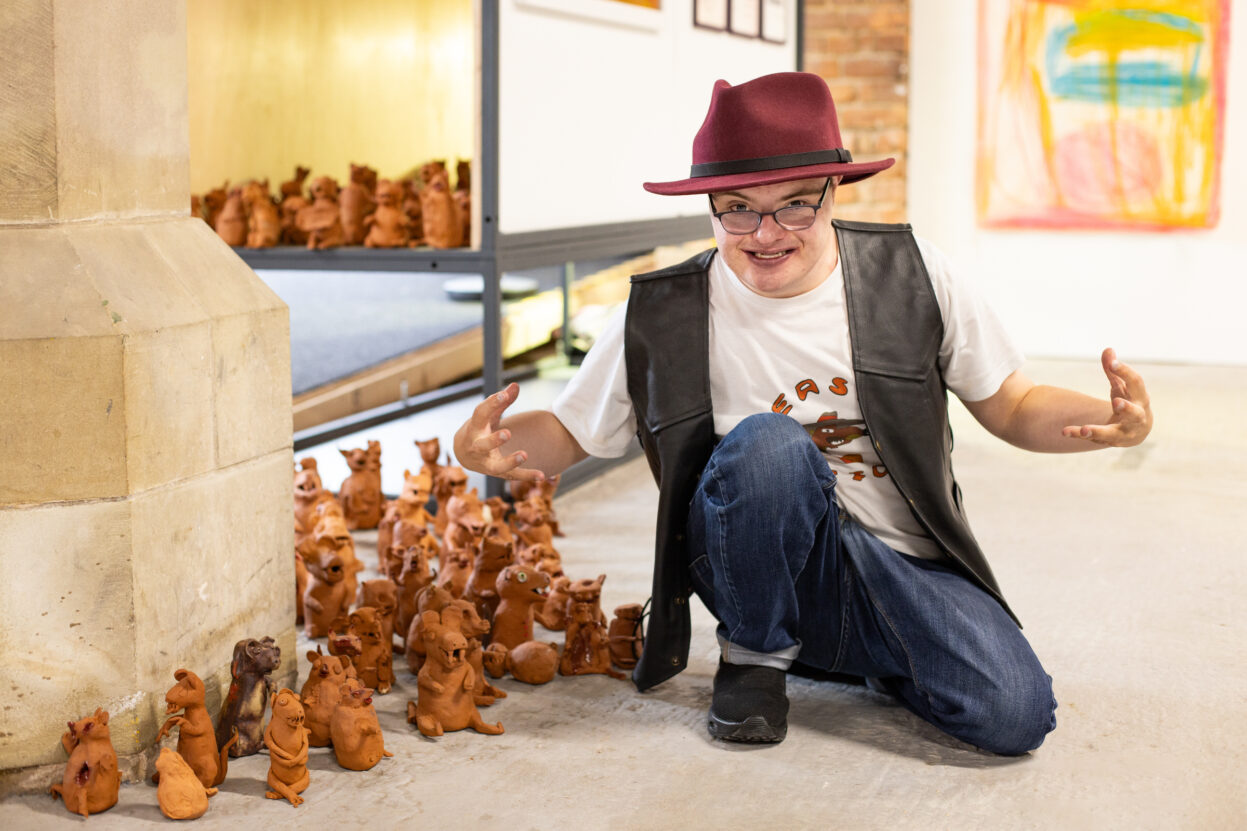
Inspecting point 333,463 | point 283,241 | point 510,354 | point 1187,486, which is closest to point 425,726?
point 283,241

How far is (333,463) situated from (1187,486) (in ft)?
9.63

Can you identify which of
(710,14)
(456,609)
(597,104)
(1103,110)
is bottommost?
(456,609)

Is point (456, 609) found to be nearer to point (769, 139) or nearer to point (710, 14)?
point (769, 139)

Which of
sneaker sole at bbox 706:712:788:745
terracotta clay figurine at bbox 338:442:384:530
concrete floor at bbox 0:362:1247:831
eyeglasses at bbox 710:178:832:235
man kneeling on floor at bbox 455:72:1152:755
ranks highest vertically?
eyeglasses at bbox 710:178:832:235

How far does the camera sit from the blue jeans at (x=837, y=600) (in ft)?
7.14

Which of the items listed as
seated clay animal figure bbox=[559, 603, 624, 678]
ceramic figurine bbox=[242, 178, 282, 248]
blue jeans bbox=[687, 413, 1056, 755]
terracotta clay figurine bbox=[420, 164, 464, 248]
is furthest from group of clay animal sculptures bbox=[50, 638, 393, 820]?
ceramic figurine bbox=[242, 178, 282, 248]

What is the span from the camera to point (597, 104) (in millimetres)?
4469

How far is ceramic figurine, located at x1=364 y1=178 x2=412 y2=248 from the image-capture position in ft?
12.9

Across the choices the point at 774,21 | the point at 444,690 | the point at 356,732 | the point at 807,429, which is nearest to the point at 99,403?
Answer: the point at 356,732

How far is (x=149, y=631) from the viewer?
2.07 meters

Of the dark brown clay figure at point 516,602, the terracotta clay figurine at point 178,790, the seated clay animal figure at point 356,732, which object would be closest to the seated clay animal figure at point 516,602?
the dark brown clay figure at point 516,602

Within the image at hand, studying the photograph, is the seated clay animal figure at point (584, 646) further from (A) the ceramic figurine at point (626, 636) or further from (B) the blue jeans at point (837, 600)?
(B) the blue jeans at point (837, 600)

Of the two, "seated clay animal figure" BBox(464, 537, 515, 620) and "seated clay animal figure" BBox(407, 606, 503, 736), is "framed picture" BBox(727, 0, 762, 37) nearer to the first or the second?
"seated clay animal figure" BBox(464, 537, 515, 620)

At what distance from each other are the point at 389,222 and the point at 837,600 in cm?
212
